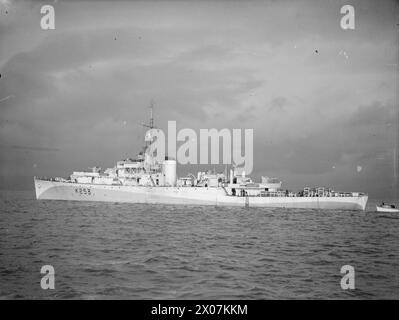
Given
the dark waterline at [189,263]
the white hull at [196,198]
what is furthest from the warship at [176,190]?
the dark waterline at [189,263]

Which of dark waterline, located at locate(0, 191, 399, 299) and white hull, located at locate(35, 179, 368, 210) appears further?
white hull, located at locate(35, 179, 368, 210)

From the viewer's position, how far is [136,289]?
32.1 feet

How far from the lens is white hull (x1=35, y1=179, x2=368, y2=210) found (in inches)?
1880

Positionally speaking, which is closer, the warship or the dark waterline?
the dark waterline

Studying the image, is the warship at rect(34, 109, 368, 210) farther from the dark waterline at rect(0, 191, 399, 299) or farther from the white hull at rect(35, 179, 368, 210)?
the dark waterline at rect(0, 191, 399, 299)

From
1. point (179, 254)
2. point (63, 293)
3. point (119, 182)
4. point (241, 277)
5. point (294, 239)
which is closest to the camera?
point (63, 293)

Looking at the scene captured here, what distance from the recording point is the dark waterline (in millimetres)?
9836

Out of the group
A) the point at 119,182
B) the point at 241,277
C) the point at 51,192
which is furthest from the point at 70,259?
the point at 51,192

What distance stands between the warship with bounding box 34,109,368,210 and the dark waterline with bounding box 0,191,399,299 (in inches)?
980

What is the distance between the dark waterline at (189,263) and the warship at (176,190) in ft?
81.7

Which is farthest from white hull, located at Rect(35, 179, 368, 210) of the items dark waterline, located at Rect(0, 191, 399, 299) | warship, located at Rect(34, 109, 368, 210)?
dark waterline, located at Rect(0, 191, 399, 299)
